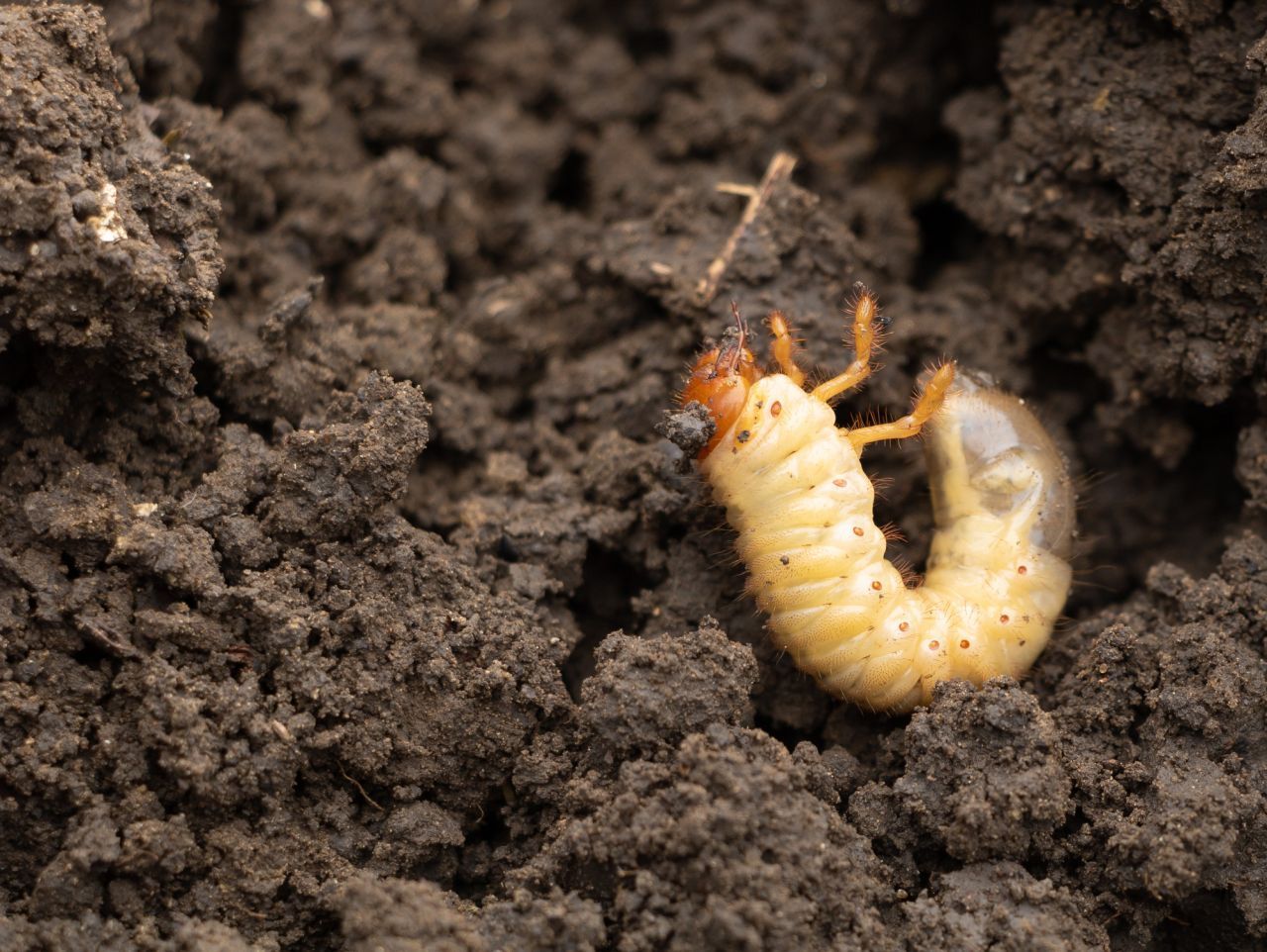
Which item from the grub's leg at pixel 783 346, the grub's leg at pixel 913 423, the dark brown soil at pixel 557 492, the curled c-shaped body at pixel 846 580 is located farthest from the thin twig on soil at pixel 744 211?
the grub's leg at pixel 913 423

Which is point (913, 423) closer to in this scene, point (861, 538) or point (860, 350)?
point (860, 350)

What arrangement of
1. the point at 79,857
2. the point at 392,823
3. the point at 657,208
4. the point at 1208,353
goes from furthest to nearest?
1. the point at 657,208
2. the point at 1208,353
3. the point at 392,823
4. the point at 79,857

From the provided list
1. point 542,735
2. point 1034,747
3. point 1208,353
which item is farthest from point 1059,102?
point 542,735

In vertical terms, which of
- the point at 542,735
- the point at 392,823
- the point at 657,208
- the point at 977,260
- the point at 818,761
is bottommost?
the point at 392,823

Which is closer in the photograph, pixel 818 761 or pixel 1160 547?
pixel 818 761

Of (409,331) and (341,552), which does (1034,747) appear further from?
(409,331)

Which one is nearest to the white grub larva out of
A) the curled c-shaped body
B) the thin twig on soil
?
the curled c-shaped body

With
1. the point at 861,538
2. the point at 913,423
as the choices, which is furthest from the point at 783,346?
the point at 861,538

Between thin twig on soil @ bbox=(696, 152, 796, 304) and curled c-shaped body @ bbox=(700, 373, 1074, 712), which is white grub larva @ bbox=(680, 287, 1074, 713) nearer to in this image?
curled c-shaped body @ bbox=(700, 373, 1074, 712)
